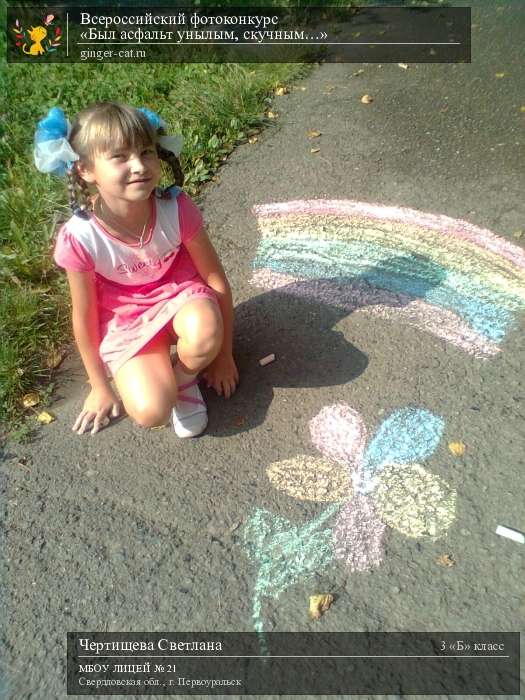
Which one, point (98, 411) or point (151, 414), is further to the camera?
point (98, 411)

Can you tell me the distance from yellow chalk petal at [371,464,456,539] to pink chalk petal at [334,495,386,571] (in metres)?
0.04

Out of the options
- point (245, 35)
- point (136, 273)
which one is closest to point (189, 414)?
point (136, 273)

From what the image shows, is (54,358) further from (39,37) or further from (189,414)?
(39,37)

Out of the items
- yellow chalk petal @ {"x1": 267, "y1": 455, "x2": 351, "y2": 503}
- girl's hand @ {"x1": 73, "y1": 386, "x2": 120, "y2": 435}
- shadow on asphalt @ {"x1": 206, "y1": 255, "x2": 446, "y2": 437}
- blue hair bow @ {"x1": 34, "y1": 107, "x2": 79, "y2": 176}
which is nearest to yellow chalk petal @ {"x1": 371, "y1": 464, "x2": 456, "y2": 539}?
yellow chalk petal @ {"x1": 267, "y1": 455, "x2": 351, "y2": 503}

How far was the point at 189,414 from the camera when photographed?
8.43ft

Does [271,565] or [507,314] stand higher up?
[507,314]

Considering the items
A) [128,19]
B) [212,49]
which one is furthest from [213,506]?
[128,19]

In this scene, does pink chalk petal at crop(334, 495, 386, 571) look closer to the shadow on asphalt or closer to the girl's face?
the shadow on asphalt

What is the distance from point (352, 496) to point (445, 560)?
0.38m

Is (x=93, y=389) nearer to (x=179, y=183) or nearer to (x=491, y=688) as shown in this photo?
(x=179, y=183)

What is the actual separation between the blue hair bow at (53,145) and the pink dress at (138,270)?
0.21 m

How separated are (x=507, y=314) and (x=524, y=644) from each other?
1.47m

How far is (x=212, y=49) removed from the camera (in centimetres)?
520

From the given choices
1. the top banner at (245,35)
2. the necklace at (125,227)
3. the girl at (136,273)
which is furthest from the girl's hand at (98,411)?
the top banner at (245,35)
